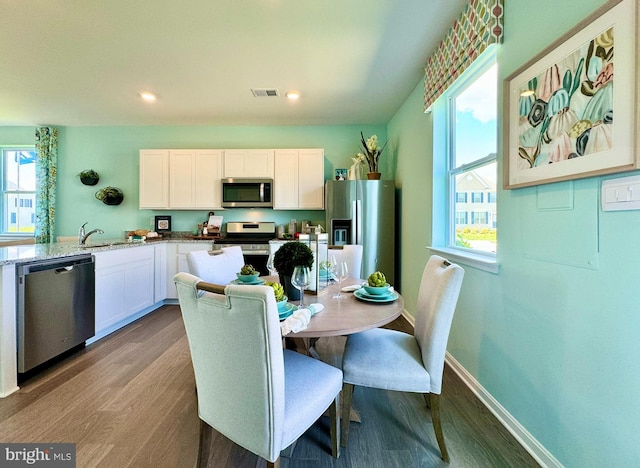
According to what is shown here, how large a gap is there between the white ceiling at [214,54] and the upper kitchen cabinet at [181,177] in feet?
1.91

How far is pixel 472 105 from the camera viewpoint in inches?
88.7

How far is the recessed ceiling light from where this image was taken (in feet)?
10.5

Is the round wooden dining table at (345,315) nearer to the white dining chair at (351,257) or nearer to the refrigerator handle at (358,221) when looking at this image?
the white dining chair at (351,257)

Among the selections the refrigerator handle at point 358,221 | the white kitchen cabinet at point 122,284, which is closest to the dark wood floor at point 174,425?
the white kitchen cabinet at point 122,284

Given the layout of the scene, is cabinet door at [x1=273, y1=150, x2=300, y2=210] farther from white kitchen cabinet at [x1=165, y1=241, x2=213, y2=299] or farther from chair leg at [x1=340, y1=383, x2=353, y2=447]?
chair leg at [x1=340, y1=383, x2=353, y2=447]

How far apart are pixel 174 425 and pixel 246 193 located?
2.98m

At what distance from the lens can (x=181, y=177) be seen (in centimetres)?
409

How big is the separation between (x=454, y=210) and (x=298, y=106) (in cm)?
226

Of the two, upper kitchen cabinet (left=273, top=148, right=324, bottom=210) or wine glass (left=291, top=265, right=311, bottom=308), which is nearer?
wine glass (left=291, top=265, right=311, bottom=308)

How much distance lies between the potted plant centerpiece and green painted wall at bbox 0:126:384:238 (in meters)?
2.89

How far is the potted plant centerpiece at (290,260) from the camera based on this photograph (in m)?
1.47

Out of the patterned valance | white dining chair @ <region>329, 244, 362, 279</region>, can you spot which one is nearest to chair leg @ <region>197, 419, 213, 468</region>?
white dining chair @ <region>329, 244, 362, 279</region>

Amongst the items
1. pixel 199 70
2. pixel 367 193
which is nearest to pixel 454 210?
pixel 367 193

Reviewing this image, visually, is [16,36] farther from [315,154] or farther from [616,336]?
[616,336]
